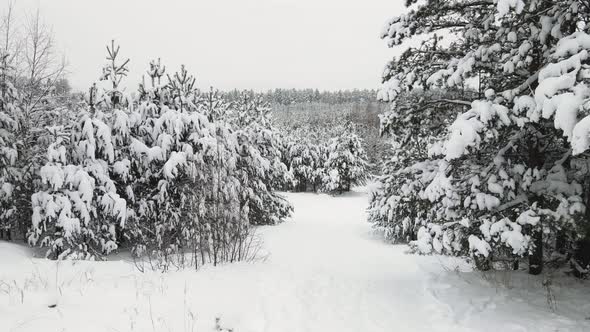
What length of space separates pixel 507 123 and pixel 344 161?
30.7 meters

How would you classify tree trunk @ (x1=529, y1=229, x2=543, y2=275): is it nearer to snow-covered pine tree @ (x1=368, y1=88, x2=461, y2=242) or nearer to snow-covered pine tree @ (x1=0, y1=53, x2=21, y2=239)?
snow-covered pine tree @ (x1=368, y1=88, x2=461, y2=242)

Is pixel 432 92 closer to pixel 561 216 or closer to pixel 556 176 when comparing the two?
pixel 556 176

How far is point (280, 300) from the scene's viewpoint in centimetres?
513

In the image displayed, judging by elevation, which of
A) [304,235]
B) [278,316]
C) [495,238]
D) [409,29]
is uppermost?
[409,29]

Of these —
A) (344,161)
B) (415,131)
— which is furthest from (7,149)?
(344,161)

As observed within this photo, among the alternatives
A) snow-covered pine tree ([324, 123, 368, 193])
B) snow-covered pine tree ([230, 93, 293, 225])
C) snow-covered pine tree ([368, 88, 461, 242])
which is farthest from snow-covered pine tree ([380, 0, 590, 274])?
snow-covered pine tree ([324, 123, 368, 193])

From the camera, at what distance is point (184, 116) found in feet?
33.8

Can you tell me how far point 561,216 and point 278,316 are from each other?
3640 millimetres

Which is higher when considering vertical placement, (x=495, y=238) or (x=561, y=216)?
(x=561, y=216)

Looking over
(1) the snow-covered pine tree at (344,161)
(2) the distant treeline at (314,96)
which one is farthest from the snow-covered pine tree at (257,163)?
(2) the distant treeline at (314,96)

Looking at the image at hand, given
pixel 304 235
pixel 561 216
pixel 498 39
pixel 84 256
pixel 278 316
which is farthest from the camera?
pixel 304 235

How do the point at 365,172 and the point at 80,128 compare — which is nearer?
the point at 80,128

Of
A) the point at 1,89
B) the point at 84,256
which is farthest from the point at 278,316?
the point at 1,89

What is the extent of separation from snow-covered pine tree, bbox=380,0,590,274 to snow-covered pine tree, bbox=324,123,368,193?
92.0 feet
